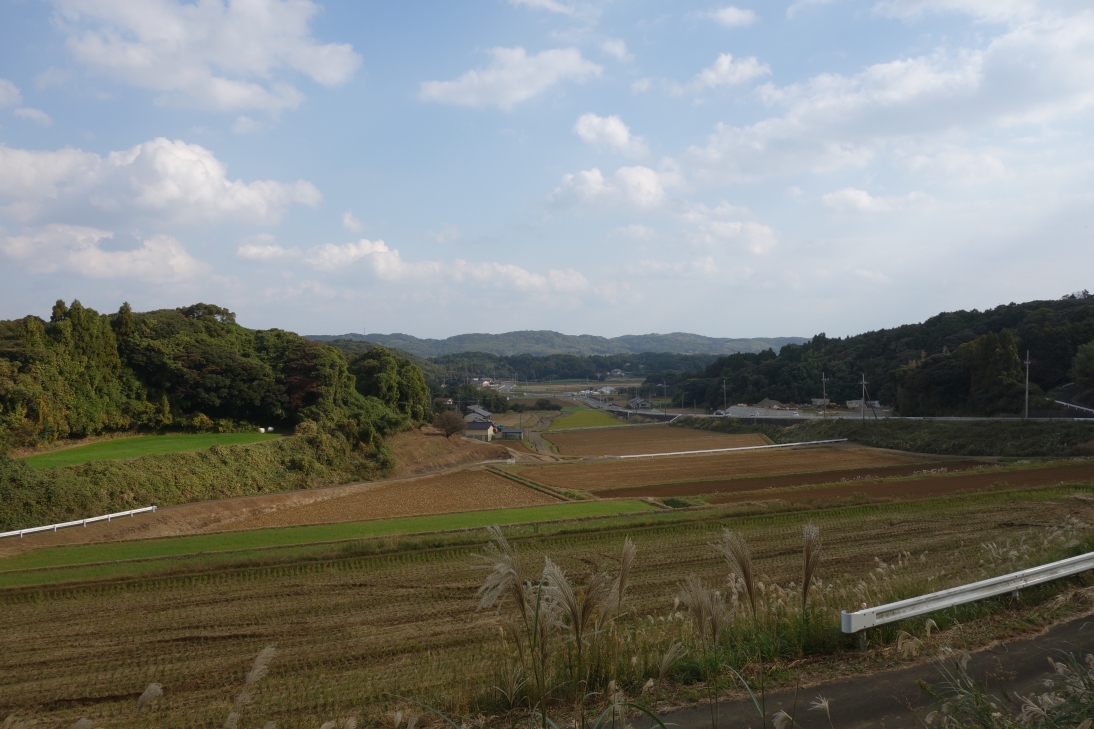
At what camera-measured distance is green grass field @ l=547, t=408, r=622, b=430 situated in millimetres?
76625

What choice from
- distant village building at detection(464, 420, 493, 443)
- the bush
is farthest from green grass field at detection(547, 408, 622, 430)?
the bush

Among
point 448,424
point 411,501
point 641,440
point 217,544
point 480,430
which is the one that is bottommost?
point 641,440

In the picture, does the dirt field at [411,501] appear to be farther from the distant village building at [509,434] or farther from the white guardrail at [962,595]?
the distant village building at [509,434]

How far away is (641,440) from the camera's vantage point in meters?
60.3

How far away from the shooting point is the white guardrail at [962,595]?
5.57 meters

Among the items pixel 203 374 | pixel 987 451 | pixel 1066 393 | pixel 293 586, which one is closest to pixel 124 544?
pixel 293 586

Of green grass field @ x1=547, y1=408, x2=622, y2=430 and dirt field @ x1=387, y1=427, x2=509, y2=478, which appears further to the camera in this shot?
green grass field @ x1=547, y1=408, x2=622, y2=430

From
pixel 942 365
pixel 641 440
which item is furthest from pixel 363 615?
pixel 942 365

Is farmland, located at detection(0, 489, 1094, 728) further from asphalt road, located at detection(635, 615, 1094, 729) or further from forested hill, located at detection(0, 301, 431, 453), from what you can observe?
forested hill, located at detection(0, 301, 431, 453)

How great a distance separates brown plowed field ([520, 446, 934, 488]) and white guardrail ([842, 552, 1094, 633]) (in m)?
25.6

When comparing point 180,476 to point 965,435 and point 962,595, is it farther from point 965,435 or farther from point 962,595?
point 965,435

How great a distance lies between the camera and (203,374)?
115 feet

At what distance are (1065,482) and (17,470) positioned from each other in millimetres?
36091

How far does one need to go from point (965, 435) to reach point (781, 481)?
18.4 m
